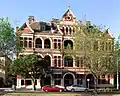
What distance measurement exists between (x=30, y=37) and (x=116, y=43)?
26.3 meters

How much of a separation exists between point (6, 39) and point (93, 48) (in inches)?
868

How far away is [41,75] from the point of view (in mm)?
78750

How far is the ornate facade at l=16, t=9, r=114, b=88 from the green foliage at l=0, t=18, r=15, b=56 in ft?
126

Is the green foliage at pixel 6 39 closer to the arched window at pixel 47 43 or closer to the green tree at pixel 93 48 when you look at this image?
the green tree at pixel 93 48

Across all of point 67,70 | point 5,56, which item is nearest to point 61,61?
point 67,70

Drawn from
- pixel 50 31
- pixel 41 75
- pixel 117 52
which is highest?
pixel 50 31

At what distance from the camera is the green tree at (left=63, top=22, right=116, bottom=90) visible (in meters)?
63.5

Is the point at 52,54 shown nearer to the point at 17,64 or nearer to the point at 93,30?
the point at 17,64

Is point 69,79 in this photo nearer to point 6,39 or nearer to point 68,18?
point 68,18

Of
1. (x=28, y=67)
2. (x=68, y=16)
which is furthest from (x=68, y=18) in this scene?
(x=28, y=67)

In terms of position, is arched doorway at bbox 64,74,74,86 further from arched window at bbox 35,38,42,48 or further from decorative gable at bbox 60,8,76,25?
decorative gable at bbox 60,8,76,25

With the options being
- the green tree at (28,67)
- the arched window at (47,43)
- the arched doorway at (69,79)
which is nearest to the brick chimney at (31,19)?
the arched window at (47,43)

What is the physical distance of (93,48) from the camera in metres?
63.9

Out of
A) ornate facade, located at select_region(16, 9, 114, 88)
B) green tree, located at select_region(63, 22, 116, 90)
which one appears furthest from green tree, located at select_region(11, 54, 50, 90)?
green tree, located at select_region(63, 22, 116, 90)
